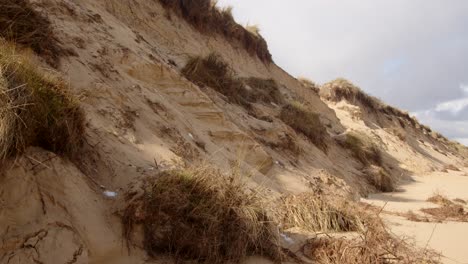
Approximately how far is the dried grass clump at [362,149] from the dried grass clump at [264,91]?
2435mm

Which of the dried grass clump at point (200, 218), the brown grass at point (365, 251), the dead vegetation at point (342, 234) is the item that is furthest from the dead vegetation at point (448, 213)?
the dried grass clump at point (200, 218)

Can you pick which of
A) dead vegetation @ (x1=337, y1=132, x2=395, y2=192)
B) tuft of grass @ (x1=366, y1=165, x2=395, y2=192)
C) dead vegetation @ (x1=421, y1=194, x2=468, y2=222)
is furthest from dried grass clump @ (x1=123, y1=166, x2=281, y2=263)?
dead vegetation @ (x1=337, y1=132, x2=395, y2=192)

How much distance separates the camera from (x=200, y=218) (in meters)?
3.29

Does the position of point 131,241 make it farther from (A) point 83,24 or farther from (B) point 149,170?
(A) point 83,24

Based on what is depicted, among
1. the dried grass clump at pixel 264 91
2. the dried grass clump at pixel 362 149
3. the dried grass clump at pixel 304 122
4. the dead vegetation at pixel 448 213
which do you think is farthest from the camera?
the dried grass clump at pixel 362 149

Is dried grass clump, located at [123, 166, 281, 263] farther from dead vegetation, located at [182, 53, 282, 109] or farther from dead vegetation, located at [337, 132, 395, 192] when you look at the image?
dead vegetation, located at [337, 132, 395, 192]

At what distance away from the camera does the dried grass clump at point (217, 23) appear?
11984mm

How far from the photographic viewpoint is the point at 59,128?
10.2ft

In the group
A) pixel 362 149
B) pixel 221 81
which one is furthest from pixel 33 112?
pixel 362 149

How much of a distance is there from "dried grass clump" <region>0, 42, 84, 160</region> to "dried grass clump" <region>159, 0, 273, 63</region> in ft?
27.9

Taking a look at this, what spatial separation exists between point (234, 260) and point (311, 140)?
7.61 meters

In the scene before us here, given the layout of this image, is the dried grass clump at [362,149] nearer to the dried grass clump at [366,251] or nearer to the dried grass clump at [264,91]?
the dried grass clump at [264,91]

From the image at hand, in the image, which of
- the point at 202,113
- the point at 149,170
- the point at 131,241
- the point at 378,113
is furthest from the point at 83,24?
the point at 378,113

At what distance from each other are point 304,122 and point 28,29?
Result: 7.58 metres
